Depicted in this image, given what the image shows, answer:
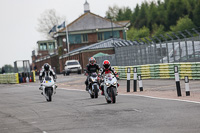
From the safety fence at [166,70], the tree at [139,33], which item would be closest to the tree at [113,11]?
the tree at [139,33]

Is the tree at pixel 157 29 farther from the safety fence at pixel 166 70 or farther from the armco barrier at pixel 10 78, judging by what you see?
the safety fence at pixel 166 70

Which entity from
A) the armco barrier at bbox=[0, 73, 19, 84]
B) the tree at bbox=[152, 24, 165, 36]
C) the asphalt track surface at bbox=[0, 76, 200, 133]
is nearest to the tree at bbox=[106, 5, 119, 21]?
the tree at bbox=[152, 24, 165, 36]

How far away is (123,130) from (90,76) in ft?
34.1

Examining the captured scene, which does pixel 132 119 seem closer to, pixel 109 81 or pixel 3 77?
pixel 109 81

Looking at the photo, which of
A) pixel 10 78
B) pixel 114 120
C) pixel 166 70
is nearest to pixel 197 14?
pixel 10 78

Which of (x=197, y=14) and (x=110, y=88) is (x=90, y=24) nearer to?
(x=197, y=14)

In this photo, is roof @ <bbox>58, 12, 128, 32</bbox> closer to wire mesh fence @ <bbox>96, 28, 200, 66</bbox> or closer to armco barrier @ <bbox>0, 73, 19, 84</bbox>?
armco barrier @ <bbox>0, 73, 19, 84</bbox>

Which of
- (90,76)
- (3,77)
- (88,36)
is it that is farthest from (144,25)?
(90,76)

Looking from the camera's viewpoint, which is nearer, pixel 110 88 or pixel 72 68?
pixel 110 88

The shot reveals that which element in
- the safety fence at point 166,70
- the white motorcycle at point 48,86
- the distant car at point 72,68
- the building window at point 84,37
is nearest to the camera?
the white motorcycle at point 48,86

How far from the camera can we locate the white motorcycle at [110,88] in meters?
16.7

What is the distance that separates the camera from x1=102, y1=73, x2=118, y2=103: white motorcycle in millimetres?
16688

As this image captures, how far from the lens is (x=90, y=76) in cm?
2011

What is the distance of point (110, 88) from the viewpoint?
16734 mm
